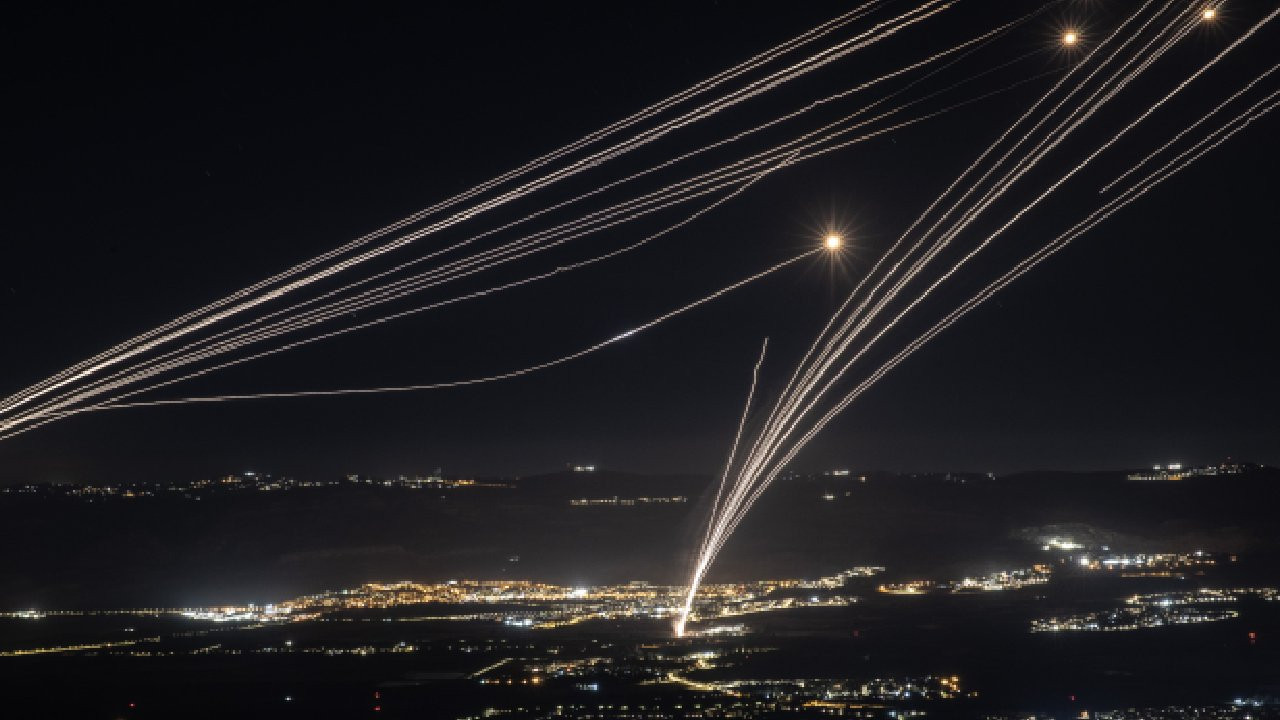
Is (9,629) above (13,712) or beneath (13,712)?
above

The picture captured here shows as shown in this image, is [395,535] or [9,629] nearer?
[9,629]

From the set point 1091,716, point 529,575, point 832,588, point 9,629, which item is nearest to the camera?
point 1091,716

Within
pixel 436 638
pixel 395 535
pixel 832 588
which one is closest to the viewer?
pixel 436 638

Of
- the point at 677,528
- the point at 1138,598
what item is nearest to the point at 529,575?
the point at 677,528

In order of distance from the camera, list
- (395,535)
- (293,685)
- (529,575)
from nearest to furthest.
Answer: (293,685) < (529,575) < (395,535)

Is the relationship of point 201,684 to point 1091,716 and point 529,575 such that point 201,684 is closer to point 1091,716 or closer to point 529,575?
point 1091,716

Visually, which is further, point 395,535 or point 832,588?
point 395,535

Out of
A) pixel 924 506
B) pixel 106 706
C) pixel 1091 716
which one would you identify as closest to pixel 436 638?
pixel 106 706

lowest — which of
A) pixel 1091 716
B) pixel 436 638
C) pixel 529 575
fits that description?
pixel 1091 716

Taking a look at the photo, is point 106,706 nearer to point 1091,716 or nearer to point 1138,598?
point 1091,716
